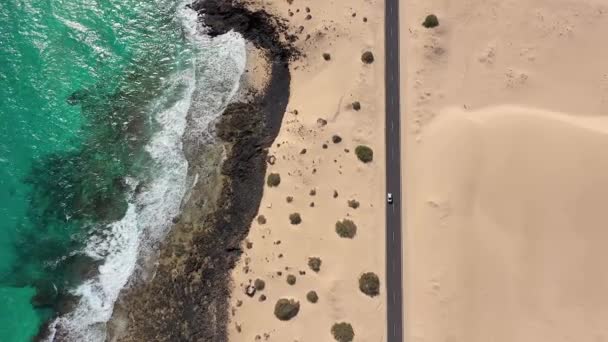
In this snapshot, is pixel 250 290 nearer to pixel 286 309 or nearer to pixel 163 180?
pixel 286 309

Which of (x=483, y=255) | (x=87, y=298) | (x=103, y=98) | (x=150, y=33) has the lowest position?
(x=87, y=298)

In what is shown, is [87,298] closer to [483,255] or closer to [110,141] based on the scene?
[110,141]

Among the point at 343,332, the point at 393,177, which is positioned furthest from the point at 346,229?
the point at 343,332

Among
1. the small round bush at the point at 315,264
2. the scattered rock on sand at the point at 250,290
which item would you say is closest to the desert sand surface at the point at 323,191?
the scattered rock on sand at the point at 250,290

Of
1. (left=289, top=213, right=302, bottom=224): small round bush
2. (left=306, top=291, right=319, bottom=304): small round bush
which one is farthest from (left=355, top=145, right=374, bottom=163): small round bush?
(left=306, top=291, right=319, bottom=304): small round bush

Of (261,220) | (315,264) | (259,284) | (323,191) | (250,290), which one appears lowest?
(250,290)

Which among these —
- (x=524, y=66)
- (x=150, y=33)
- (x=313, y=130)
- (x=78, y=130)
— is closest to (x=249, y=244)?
(x=313, y=130)
